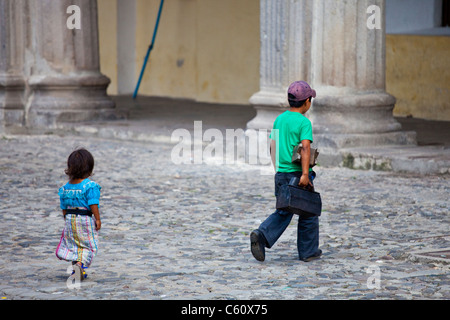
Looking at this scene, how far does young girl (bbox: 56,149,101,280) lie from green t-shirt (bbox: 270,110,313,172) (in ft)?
4.23

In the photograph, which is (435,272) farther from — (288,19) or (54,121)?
(54,121)

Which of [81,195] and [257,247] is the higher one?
[81,195]

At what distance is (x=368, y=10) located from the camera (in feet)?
34.1

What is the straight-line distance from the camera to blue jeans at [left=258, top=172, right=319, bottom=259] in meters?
6.01

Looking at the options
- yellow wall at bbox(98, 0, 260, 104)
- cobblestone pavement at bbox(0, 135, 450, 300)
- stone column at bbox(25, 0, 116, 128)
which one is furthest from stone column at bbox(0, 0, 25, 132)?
yellow wall at bbox(98, 0, 260, 104)

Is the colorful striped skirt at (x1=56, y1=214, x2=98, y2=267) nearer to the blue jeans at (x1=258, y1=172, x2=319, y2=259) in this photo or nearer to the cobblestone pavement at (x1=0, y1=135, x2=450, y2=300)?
the cobblestone pavement at (x1=0, y1=135, x2=450, y2=300)

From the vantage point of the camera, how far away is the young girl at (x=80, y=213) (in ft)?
18.1

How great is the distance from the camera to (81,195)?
554 cm

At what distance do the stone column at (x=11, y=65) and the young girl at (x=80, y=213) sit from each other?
910 centimetres

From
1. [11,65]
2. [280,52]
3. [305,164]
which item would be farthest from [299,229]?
[11,65]

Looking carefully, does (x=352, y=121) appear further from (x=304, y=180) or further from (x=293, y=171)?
(x=304, y=180)

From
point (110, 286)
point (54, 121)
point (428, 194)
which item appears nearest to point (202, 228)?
point (110, 286)

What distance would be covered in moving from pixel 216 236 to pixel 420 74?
328 inches
